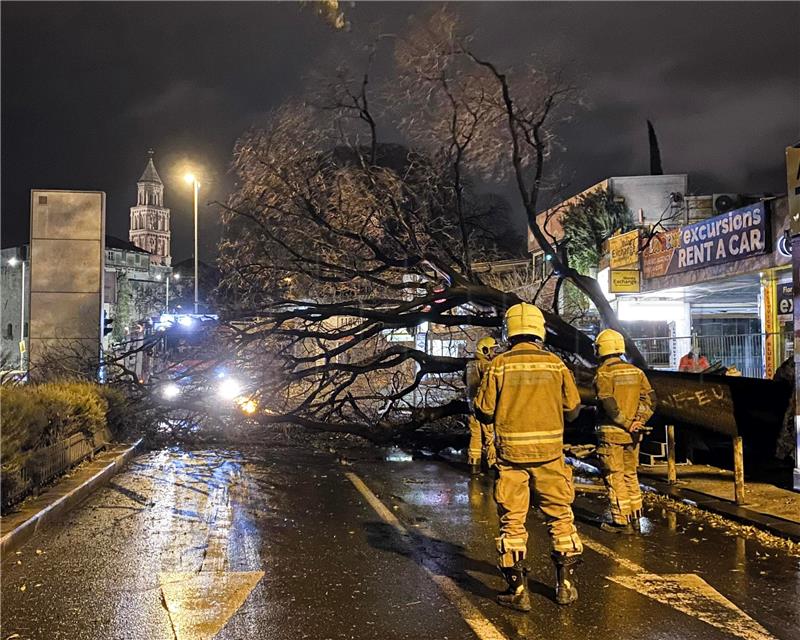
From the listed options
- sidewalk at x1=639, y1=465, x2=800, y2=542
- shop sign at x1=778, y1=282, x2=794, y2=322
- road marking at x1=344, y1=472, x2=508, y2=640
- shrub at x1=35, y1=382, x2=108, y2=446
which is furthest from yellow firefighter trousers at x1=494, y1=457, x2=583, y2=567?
shop sign at x1=778, y1=282, x2=794, y2=322

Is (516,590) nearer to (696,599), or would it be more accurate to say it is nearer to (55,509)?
(696,599)

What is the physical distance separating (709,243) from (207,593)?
12.3 m

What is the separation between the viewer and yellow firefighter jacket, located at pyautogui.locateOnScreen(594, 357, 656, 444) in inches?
283

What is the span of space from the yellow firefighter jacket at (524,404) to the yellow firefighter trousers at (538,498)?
0.09 meters

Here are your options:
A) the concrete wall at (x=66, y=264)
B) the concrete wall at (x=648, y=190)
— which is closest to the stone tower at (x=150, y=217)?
the concrete wall at (x=648, y=190)

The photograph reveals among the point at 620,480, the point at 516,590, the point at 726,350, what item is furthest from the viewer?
the point at 726,350

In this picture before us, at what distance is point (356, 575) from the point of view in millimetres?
5695

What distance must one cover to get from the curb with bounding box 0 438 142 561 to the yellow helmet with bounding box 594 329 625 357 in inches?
217

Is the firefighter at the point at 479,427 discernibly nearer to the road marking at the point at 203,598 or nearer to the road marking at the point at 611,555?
the road marking at the point at 611,555

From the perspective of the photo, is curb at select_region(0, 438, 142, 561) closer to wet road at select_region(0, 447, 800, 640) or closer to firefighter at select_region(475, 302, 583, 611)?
wet road at select_region(0, 447, 800, 640)

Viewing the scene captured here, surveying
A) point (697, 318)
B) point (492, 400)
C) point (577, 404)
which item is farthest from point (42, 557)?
point (697, 318)

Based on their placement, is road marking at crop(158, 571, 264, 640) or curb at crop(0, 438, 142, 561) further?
curb at crop(0, 438, 142, 561)

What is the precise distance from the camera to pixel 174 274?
258ft

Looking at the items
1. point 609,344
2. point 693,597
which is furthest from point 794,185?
point 693,597
